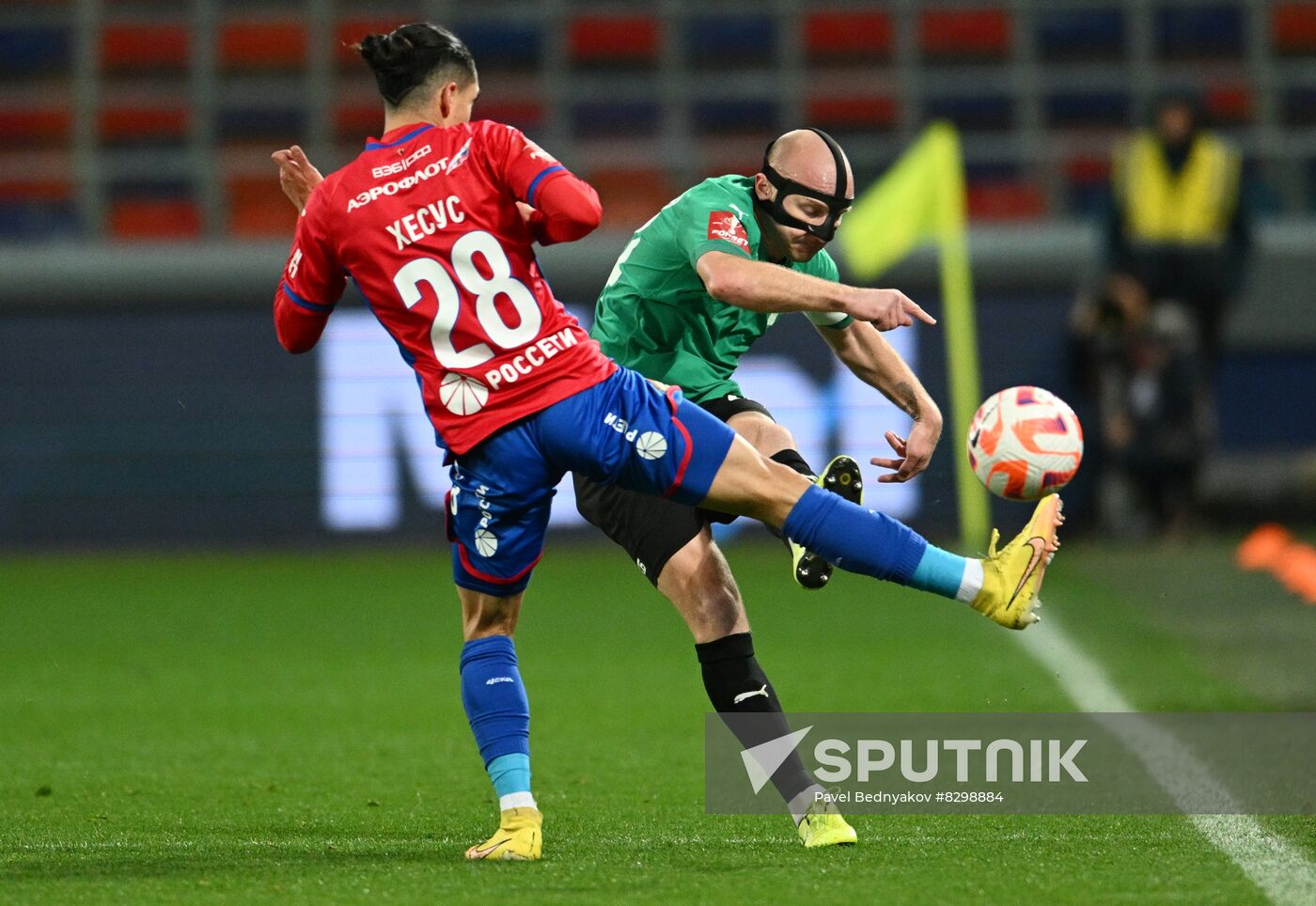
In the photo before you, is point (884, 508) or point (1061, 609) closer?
point (1061, 609)

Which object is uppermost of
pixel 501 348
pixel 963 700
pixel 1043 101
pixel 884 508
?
pixel 501 348

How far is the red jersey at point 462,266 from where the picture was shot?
435 centimetres

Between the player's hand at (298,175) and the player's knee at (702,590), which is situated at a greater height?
the player's hand at (298,175)

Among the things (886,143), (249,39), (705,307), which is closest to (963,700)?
(705,307)

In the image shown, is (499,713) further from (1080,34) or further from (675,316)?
(1080,34)

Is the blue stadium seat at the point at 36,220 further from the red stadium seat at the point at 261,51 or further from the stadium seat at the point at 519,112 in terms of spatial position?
the stadium seat at the point at 519,112

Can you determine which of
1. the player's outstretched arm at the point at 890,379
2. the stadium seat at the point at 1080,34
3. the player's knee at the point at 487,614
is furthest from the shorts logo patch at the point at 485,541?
the stadium seat at the point at 1080,34

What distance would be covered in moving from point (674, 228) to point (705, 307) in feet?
1.06

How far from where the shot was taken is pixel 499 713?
4.59m

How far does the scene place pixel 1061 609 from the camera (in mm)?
9992

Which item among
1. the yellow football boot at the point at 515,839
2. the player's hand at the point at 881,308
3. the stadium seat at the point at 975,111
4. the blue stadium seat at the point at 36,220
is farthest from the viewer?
the stadium seat at the point at 975,111

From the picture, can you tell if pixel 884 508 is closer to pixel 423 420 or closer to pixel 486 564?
pixel 423 420

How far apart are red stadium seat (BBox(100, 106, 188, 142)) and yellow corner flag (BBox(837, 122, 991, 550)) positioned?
587cm

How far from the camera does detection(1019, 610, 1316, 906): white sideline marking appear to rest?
403cm
